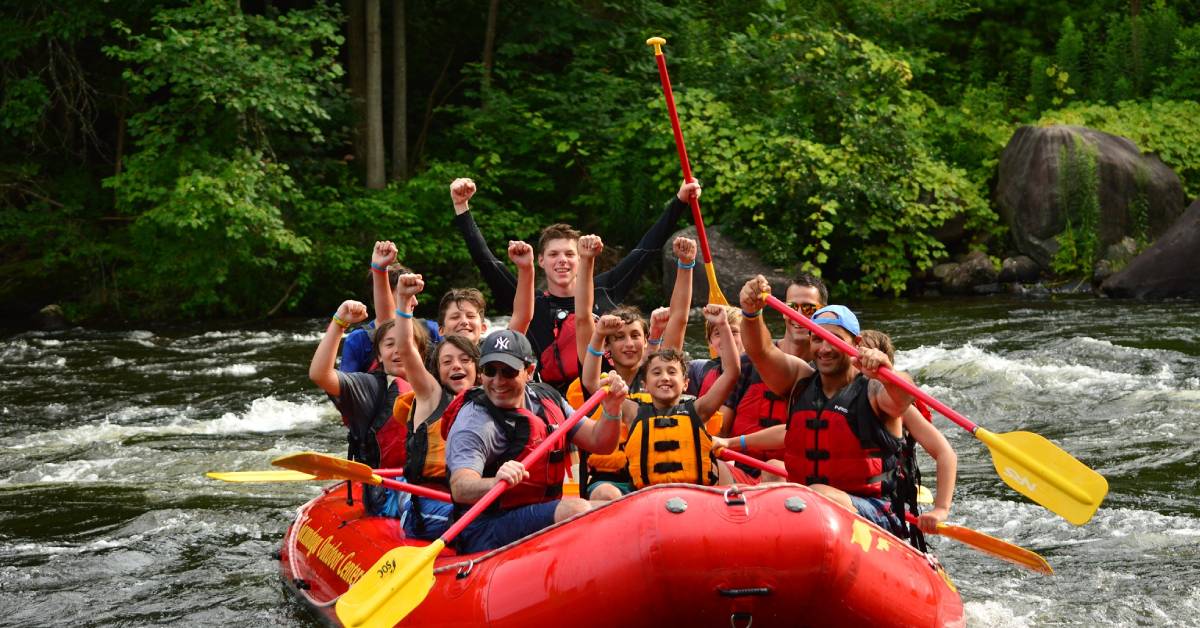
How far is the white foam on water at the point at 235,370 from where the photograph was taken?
10.0 meters

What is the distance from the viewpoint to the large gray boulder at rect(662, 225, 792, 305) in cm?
1238

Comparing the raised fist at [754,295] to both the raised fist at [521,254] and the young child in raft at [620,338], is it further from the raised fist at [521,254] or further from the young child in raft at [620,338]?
the raised fist at [521,254]

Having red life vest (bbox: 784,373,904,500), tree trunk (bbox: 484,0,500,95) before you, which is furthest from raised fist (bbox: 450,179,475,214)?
tree trunk (bbox: 484,0,500,95)

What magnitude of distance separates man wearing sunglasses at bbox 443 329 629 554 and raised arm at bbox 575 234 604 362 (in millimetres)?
747

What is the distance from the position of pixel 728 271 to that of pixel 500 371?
8.83m

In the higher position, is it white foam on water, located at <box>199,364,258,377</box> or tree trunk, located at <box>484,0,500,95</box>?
tree trunk, located at <box>484,0,500,95</box>

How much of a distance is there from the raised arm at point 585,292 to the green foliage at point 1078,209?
912 centimetres

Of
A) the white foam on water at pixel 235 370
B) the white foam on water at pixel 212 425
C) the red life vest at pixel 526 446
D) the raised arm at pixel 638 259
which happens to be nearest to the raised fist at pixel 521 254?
the raised arm at pixel 638 259

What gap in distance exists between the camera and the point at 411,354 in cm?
417

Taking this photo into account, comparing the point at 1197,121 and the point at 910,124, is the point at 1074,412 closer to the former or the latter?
the point at 910,124

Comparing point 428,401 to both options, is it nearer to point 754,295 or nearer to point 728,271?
point 754,295

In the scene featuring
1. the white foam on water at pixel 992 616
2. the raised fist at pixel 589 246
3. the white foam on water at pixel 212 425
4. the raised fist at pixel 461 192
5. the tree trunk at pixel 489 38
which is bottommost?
the white foam on water at pixel 212 425

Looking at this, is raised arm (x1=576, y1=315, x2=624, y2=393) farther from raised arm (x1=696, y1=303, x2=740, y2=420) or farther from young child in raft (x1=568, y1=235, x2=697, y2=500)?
raised arm (x1=696, y1=303, x2=740, y2=420)

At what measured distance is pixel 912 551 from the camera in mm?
3646
